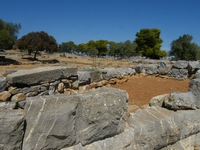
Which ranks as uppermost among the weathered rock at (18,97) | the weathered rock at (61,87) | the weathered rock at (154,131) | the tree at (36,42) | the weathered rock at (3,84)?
the tree at (36,42)

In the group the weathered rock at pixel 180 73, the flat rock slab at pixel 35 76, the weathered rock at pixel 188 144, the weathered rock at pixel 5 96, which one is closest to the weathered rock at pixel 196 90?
the weathered rock at pixel 188 144

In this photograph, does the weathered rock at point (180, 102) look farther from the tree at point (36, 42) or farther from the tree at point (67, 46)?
the tree at point (67, 46)

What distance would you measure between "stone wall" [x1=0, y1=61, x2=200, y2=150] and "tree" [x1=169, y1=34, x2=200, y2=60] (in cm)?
3167

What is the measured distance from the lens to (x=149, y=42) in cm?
3806

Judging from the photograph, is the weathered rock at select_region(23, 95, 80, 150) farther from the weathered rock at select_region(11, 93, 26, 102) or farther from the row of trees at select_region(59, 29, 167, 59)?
the row of trees at select_region(59, 29, 167, 59)

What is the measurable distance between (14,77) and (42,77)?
47cm

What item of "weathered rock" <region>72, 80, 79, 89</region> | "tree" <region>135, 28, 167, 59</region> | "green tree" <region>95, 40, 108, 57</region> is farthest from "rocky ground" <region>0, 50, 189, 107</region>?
"green tree" <region>95, 40, 108, 57</region>

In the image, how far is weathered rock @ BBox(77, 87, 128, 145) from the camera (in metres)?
2.50

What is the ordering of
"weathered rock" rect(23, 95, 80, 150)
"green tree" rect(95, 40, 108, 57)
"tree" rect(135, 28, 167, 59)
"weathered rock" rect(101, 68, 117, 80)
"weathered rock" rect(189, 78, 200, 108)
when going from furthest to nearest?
"green tree" rect(95, 40, 108, 57)
"tree" rect(135, 28, 167, 59)
"weathered rock" rect(101, 68, 117, 80)
"weathered rock" rect(189, 78, 200, 108)
"weathered rock" rect(23, 95, 80, 150)

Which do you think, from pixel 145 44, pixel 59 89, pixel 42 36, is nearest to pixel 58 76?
pixel 59 89

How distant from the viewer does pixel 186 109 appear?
3551 millimetres

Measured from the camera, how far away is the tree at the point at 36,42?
23.4 m

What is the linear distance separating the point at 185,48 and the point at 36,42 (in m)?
26.9

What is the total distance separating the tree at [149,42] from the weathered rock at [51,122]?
36.7 m
